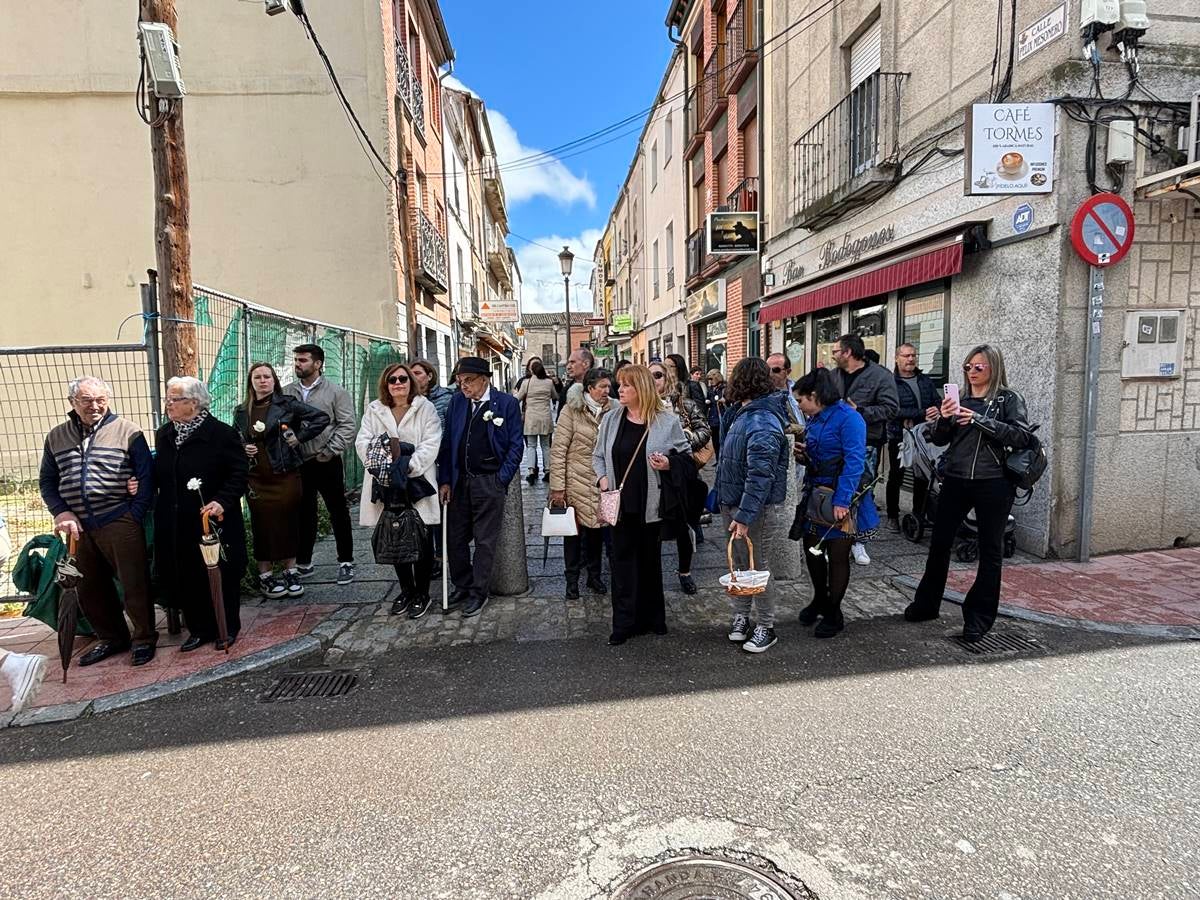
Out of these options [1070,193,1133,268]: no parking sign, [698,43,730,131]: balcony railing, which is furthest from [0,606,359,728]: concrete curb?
[698,43,730,131]: balcony railing

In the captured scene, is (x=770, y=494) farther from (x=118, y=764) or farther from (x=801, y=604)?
(x=118, y=764)

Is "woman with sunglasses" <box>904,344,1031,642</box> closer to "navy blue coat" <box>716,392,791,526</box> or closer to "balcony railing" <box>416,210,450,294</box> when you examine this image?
"navy blue coat" <box>716,392,791,526</box>

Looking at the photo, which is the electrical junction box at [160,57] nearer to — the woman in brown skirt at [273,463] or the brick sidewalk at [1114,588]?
the woman in brown skirt at [273,463]

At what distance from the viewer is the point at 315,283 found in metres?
12.5

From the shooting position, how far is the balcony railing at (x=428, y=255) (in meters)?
14.2

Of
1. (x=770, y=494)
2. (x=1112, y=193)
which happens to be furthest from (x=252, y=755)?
(x=1112, y=193)

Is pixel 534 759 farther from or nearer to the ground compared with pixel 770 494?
nearer to the ground

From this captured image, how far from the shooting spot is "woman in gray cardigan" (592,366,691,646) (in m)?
4.25

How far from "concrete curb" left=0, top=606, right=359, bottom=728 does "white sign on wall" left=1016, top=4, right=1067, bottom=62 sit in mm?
7307

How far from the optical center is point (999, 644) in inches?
166

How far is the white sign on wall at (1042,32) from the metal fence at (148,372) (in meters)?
7.27

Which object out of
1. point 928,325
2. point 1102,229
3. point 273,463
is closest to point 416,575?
point 273,463

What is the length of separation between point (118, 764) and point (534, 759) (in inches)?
76.3

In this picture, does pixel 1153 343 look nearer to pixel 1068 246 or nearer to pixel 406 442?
pixel 1068 246
